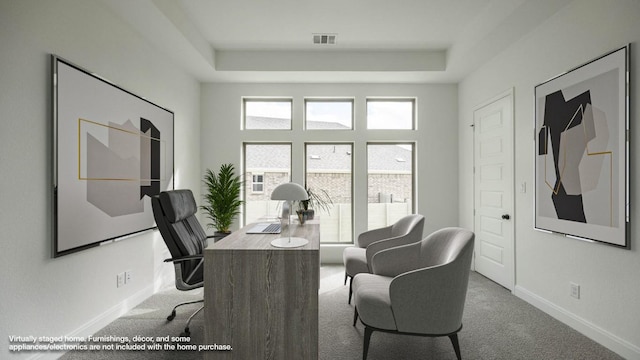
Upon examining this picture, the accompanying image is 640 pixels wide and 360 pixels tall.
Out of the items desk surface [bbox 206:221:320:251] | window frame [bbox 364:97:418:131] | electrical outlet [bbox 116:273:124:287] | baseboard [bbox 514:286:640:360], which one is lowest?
baseboard [bbox 514:286:640:360]

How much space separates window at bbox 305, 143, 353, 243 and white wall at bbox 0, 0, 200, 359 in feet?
8.68

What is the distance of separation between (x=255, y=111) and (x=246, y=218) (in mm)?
1689

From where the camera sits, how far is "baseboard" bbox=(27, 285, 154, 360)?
2105 mm

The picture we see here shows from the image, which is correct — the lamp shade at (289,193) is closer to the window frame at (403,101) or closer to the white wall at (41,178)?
the white wall at (41,178)

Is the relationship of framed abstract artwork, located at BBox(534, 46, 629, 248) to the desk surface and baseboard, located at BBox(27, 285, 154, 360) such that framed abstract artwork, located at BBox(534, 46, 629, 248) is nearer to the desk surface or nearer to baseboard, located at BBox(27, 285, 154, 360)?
the desk surface

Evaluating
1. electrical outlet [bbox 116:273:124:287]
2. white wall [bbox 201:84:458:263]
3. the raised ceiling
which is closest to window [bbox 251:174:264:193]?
white wall [bbox 201:84:458:263]

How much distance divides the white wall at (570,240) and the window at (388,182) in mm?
1403

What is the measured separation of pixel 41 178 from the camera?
2062 mm

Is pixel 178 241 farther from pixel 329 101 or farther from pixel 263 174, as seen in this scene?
pixel 329 101

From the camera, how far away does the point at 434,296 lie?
→ 1.93 metres

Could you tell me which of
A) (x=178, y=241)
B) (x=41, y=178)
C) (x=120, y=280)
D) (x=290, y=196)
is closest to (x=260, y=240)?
(x=290, y=196)

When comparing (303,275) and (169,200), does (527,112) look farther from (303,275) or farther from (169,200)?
(169,200)

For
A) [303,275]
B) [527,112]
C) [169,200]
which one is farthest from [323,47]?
[303,275]

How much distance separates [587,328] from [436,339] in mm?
1226
